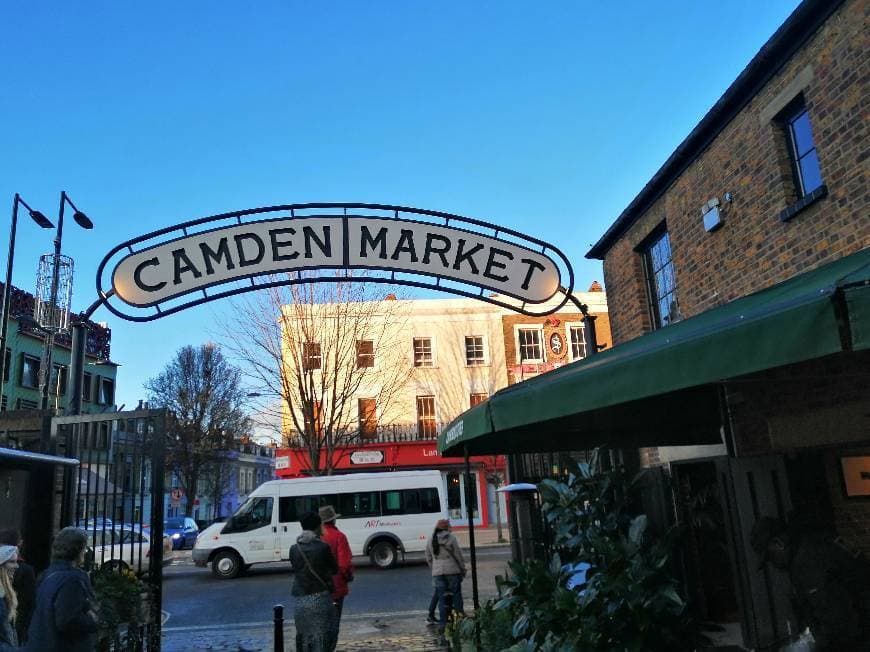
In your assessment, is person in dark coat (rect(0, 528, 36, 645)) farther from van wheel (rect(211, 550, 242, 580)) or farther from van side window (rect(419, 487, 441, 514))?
van side window (rect(419, 487, 441, 514))

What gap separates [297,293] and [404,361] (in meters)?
7.93

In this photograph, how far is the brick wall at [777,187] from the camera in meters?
5.72

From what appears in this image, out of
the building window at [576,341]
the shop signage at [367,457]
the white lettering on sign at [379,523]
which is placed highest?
the building window at [576,341]

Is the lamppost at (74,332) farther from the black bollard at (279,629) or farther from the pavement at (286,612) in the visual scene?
the pavement at (286,612)

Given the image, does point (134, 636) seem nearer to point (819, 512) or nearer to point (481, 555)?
point (819, 512)

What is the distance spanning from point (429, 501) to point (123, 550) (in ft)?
24.2

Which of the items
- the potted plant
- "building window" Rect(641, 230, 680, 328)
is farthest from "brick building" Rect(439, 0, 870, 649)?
the potted plant

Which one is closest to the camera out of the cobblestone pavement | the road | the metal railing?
the cobblestone pavement

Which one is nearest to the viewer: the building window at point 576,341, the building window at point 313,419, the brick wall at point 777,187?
the brick wall at point 777,187

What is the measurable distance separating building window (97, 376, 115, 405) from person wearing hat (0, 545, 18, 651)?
39422mm

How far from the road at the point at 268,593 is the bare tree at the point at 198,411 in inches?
830

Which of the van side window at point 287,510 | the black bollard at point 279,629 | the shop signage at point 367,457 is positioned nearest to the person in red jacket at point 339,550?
the black bollard at point 279,629

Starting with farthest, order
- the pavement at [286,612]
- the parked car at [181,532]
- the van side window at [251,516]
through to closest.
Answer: the parked car at [181,532] < the van side window at [251,516] < the pavement at [286,612]

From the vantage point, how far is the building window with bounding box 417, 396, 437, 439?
3039 cm
